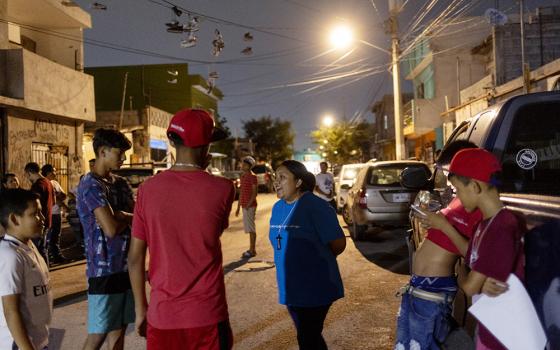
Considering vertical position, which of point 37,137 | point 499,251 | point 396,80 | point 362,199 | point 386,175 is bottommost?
point 362,199

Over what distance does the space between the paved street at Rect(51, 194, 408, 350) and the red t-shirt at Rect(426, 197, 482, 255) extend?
2.38 m

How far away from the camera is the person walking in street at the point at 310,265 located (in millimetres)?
3496

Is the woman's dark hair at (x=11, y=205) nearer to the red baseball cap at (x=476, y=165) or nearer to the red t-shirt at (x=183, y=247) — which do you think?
the red t-shirt at (x=183, y=247)

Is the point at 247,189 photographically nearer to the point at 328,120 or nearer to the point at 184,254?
the point at 184,254

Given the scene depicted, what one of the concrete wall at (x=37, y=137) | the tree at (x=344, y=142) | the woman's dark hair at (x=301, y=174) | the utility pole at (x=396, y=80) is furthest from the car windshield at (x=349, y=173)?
the tree at (x=344, y=142)

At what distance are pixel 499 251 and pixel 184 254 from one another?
4.55 feet

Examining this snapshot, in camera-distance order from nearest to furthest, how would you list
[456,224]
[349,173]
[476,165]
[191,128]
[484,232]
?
[484,232], [476,165], [191,128], [456,224], [349,173]

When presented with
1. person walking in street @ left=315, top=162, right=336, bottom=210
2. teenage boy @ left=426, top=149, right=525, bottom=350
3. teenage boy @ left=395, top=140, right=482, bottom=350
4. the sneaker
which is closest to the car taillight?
person walking in street @ left=315, top=162, right=336, bottom=210

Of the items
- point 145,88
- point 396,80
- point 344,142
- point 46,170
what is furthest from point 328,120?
point 46,170

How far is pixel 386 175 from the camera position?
11672 millimetres

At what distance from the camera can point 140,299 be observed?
2615 millimetres

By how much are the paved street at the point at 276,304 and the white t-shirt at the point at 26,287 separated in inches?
89.3

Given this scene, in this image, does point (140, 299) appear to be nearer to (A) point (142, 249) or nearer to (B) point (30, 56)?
(A) point (142, 249)

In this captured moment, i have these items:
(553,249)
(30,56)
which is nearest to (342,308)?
(553,249)
